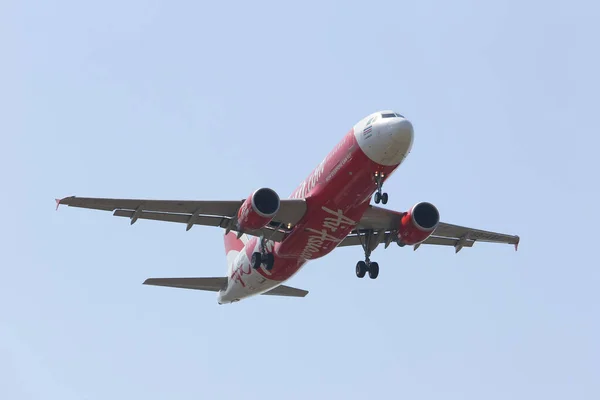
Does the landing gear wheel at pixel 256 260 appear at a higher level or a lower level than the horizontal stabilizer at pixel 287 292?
higher

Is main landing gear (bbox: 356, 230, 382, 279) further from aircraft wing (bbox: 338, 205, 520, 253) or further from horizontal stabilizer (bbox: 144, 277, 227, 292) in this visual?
horizontal stabilizer (bbox: 144, 277, 227, 292)

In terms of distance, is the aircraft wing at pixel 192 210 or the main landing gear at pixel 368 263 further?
the main landing gear at pixel 368 263

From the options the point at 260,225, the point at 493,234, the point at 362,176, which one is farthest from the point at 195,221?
the point at 493,234

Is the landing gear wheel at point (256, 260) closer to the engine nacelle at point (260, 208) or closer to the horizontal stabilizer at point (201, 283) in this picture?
the engine nacelle at point (260, 208)

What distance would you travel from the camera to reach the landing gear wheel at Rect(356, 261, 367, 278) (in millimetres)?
47938

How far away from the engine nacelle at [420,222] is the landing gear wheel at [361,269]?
8.54 ft

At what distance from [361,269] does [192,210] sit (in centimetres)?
817


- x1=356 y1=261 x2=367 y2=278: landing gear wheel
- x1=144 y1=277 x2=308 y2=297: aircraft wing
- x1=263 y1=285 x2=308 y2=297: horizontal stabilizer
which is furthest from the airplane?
x1=263 y1=285 x2=308 y2=297: horizontal stabilizer

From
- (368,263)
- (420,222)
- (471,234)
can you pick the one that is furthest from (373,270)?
(471,234)

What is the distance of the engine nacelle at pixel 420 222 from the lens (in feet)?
151

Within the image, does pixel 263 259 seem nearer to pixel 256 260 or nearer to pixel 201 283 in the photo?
pixel 256 260

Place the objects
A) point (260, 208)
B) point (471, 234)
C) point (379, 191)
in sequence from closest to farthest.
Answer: point (379, 191) < point (260, 208) < point (471, 234)

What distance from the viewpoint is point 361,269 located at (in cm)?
4794

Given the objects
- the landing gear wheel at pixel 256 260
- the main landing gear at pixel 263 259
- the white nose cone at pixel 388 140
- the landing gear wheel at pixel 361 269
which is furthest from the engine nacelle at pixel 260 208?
the landing gear wheel at pixel 361 269
